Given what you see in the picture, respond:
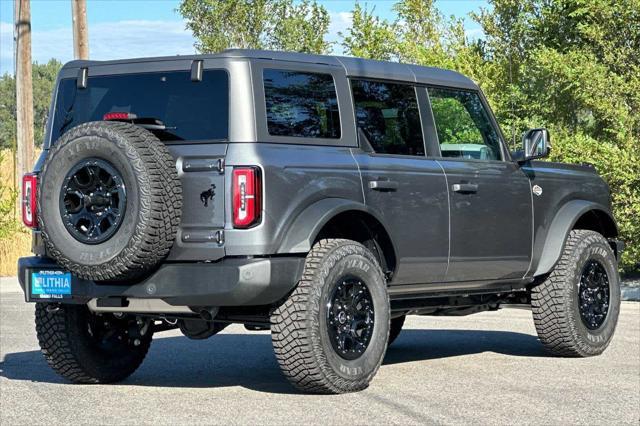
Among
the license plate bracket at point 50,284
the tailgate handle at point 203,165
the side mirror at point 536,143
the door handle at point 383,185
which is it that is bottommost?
the license plate bracket at point 50,284

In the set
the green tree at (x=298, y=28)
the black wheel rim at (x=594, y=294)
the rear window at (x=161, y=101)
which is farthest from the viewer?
the green tree at (x=298, y=28)

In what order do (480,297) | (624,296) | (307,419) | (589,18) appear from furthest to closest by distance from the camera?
1. (589,18)
2. (624,296)
3. (480,297)
4. (307,419)

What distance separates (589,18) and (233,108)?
12790 mm

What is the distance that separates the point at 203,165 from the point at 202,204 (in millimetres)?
237

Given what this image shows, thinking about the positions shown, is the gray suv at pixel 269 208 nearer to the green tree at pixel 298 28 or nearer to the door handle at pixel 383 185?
the door handle at pixel 383 185

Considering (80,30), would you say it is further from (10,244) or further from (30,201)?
(30,201)

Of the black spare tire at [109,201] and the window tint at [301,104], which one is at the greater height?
the window tint at [301,104]

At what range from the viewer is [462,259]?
987 centimetres

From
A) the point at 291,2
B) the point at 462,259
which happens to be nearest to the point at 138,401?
the point at 462,259

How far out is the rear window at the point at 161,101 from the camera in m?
8.45

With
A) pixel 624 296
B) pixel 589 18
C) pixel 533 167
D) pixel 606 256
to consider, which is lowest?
pixel 624 296

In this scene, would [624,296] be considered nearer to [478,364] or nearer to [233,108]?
[478,364]

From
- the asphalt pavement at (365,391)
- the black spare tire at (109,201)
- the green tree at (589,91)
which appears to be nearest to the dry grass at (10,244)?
the green tree at (589,91)

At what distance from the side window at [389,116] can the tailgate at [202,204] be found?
4.77 ft
